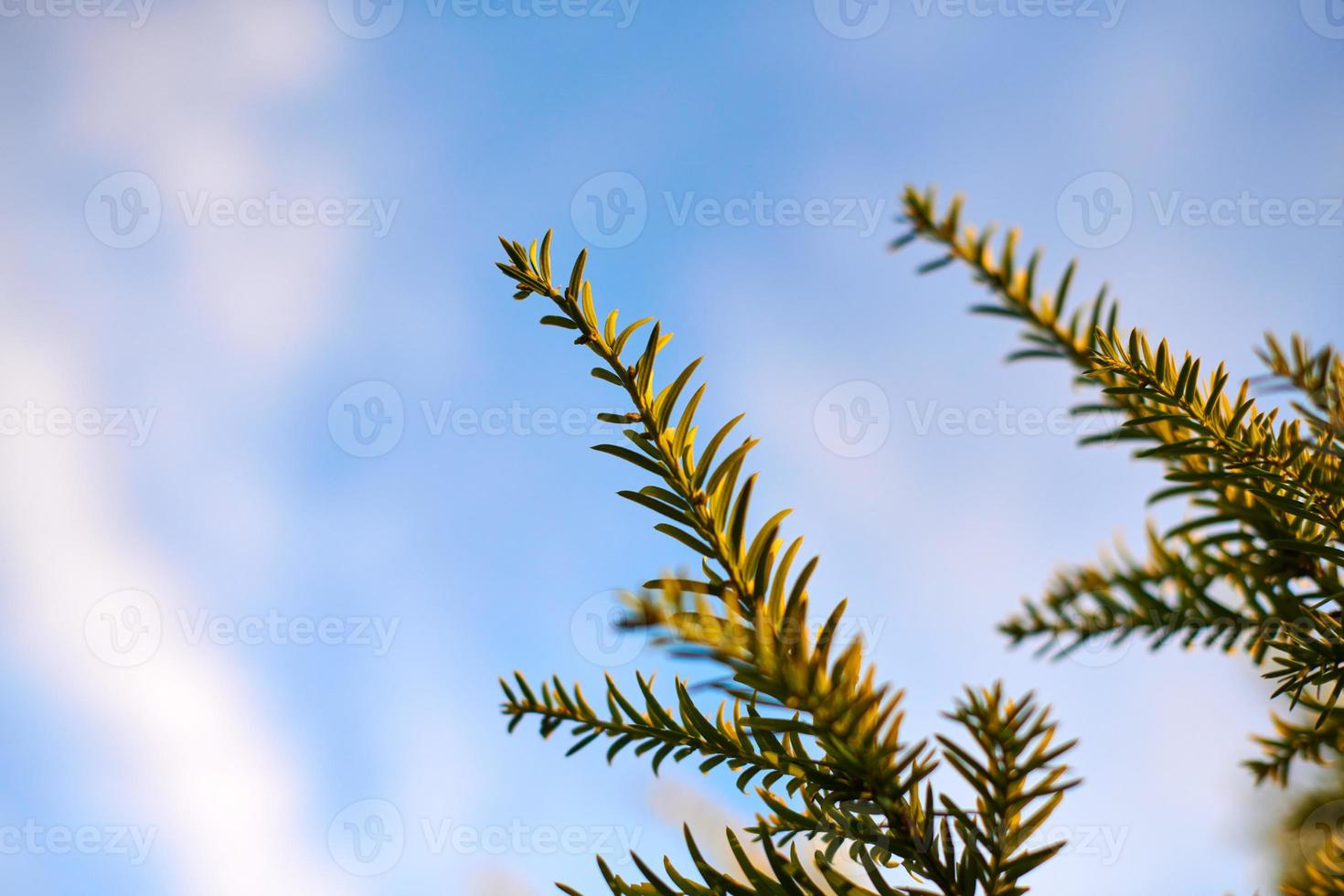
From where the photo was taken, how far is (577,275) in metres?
0.67

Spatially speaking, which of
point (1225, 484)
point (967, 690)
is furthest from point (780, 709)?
point (1225, 484)

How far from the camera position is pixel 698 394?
712 mm

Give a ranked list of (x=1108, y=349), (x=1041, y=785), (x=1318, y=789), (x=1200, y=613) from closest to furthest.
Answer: (x=1041, y=785)
(x=1108, y=349)
(x=1200, y=613)
(x=1318, y=789)

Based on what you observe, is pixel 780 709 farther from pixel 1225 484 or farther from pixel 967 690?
pixel 1225 484

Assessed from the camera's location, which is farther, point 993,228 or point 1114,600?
point 1114,600

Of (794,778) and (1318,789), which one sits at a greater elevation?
(794,778)

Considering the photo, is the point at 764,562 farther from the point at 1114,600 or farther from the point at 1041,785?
the point at 1114,600

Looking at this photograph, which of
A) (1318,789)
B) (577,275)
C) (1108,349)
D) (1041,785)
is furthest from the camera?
(1318,789)

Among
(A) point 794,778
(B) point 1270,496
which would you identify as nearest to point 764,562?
(A) point 794,778

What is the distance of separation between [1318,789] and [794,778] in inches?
56.6

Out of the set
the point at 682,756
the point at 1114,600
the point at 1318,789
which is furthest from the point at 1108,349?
the point at 1318,789

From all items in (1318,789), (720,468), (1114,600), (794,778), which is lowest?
(1318,789)

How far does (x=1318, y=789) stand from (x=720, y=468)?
1.62 metres

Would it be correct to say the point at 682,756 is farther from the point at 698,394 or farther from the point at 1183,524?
the point at 1183,524
